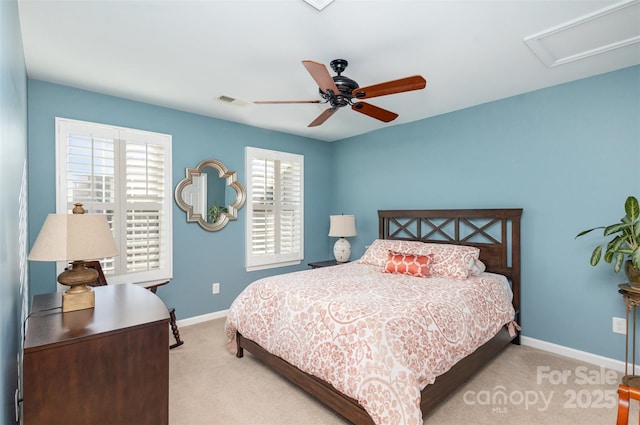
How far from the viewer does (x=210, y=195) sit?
13.1 feet

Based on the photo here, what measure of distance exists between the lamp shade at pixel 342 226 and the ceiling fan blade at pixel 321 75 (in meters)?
2.47

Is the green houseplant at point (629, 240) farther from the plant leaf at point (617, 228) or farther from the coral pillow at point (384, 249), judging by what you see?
the coral pillow at point (384, 249)

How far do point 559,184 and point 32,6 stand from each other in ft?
14.0

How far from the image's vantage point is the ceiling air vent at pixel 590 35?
6.40 ft

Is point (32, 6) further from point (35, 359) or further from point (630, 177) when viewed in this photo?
point (630, 177)

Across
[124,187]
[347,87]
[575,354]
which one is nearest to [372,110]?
[347,87]

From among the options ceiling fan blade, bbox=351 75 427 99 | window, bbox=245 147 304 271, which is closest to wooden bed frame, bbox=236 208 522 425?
window, bbox=245 147 304 271

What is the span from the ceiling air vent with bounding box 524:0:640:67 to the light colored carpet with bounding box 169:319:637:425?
255 centimetres

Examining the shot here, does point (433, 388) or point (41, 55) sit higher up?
point (41, 55)

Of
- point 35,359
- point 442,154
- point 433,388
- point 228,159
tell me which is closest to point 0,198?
point 35,359

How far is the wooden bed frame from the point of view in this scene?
2017mm

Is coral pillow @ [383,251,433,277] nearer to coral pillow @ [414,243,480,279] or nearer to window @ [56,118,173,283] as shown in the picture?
coral pillow @ [414,243,480,279]

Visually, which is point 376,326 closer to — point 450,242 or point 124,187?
point 450,242

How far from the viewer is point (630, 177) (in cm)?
265
